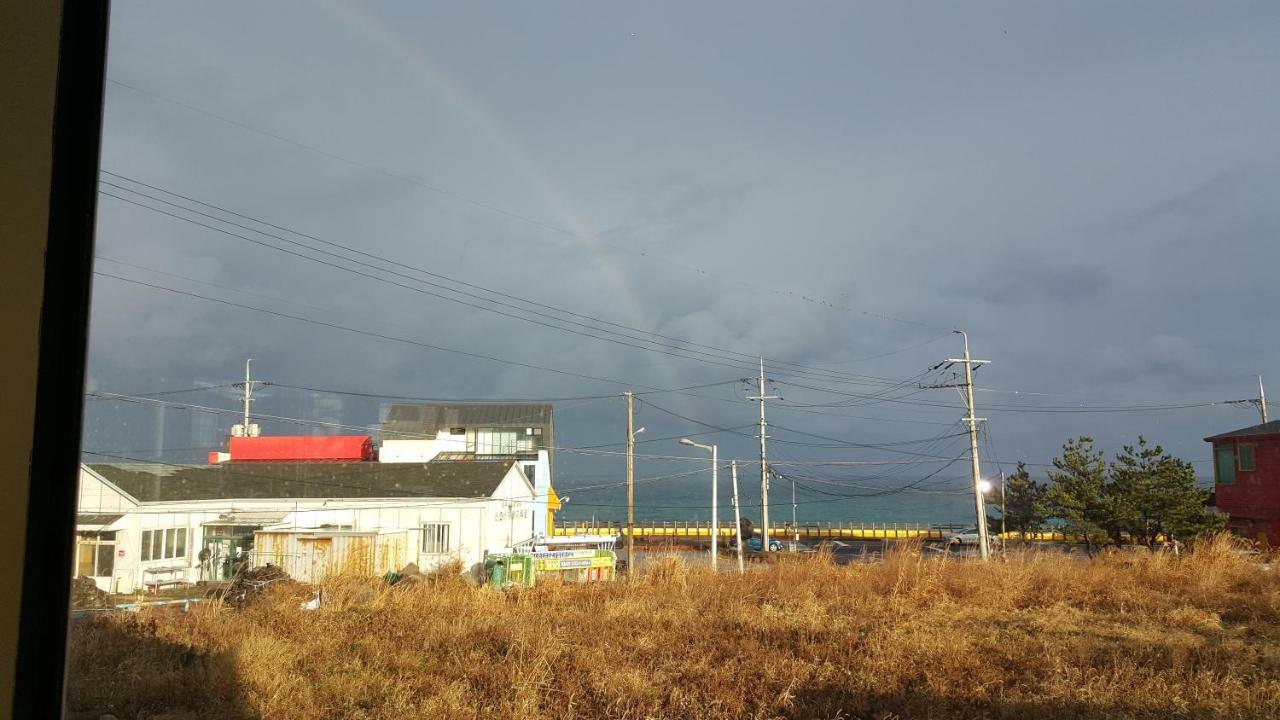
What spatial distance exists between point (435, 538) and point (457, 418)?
1240 centimetres

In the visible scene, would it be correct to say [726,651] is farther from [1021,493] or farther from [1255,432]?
[1021,493]

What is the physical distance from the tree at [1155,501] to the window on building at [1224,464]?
138 centimetres

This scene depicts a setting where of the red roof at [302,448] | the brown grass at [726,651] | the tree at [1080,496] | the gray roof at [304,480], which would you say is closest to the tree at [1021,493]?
the tree at [1080,496]

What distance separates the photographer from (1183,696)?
498 centimetres

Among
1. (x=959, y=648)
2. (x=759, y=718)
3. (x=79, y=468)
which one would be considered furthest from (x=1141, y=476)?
(x=79, y=468)

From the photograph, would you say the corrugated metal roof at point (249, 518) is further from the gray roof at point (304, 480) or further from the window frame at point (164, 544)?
the window frame at point (164, 544)

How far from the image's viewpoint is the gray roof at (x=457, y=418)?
107ft

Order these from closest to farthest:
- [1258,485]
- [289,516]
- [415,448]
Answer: [289,516]
[1258,485]
[415,448]

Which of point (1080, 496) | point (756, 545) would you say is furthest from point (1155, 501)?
point (756, 545)

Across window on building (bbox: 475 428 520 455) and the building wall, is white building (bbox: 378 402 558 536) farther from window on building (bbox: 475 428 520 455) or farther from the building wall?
the building wall

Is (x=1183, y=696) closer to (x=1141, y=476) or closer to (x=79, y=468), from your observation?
(x=79, y=468)

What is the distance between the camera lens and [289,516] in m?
19.1

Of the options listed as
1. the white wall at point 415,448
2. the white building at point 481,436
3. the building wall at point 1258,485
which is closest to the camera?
the building wall at point 1258,485

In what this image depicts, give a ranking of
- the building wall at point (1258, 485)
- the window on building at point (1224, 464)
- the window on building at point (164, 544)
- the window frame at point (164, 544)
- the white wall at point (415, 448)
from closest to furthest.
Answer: the window frame at point (164, 544)
the window on building at point (164, 544)
the building wall at point (1258, 485)
the window on building at point (1224, 464)
the white wall at point (415, 448)
